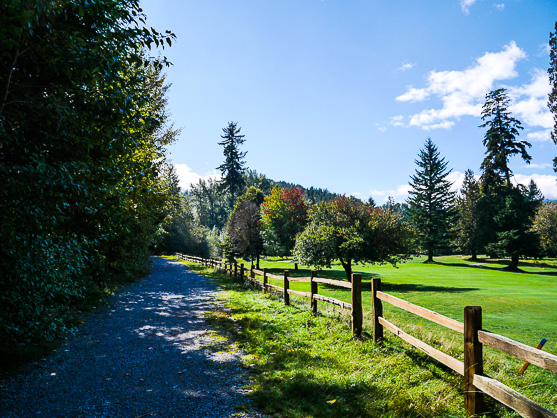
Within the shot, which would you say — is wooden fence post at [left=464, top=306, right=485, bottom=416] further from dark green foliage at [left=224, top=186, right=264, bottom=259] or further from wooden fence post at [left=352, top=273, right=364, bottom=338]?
dark green foliage at [left=224, top=186, right=264, bottom=259]

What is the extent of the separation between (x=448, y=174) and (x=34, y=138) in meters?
60.6

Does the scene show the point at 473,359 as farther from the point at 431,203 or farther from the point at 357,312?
the point at 431,203

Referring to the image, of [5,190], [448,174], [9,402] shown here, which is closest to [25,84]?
[5,190]

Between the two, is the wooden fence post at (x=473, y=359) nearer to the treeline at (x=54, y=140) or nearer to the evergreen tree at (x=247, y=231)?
the treeline at (x=54, y=140)

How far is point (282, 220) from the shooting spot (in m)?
33.5

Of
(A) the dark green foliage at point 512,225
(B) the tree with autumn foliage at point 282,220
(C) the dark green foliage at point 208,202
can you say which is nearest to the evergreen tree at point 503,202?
(A) the dark green foliage at point 512,225

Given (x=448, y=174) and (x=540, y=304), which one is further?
(x=448, y=174)


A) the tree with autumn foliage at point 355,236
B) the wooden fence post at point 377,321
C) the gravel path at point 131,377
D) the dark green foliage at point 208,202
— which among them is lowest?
the gravel path at point 131,377

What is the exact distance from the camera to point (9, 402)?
4449 millimetres

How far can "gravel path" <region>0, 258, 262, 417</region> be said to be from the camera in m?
4.31

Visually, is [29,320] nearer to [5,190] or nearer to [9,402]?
[9,402]

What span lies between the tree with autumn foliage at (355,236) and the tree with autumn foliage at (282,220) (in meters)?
10.3

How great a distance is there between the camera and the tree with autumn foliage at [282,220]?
32.2m

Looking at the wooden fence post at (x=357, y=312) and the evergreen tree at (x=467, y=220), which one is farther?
the evergreen tree at (x=467, y=220)
